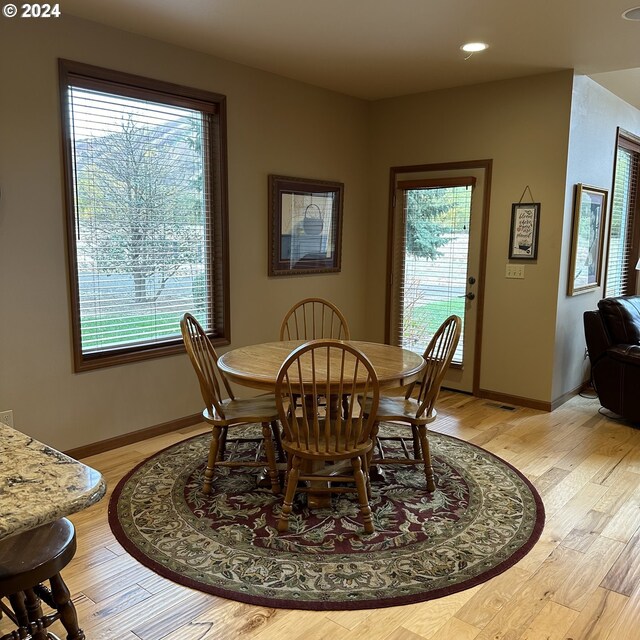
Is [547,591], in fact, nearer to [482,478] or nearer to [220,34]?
[482,478]

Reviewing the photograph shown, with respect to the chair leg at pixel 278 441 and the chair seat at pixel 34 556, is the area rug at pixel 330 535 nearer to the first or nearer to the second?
the chair leg at pixel 278 441

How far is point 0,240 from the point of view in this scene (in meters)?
3.00

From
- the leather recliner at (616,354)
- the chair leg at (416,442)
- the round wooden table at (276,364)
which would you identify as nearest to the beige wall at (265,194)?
the leather recliner at (616,354)

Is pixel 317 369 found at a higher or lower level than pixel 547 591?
higher

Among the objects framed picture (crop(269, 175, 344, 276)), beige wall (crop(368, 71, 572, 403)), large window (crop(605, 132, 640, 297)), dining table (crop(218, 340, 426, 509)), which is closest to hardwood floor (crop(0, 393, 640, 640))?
dining table (crop(218, 340, 426, 509))

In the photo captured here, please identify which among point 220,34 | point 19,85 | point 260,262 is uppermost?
point 220,34

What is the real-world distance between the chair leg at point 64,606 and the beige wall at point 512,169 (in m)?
3.83

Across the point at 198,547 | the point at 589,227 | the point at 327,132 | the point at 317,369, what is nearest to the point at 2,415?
the point at 198,547

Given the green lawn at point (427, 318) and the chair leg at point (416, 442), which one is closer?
the chair leg at point (416, 442)

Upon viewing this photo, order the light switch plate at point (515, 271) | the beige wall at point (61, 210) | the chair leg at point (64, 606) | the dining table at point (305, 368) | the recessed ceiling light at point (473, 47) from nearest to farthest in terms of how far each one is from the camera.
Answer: the chair leg at point (64, 606) < the dining table at point (305, 368) < the beige wall at point (61, 210) < the recessed ceiling light at point (473, 47) < the light switch plate at point (515, 271)

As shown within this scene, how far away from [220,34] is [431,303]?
2817 mm

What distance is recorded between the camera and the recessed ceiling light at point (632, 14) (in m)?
2.97

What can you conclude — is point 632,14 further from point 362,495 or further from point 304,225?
point 362,495

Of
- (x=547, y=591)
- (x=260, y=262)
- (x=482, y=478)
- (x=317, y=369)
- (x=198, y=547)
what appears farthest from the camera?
(x=260, y=262)
